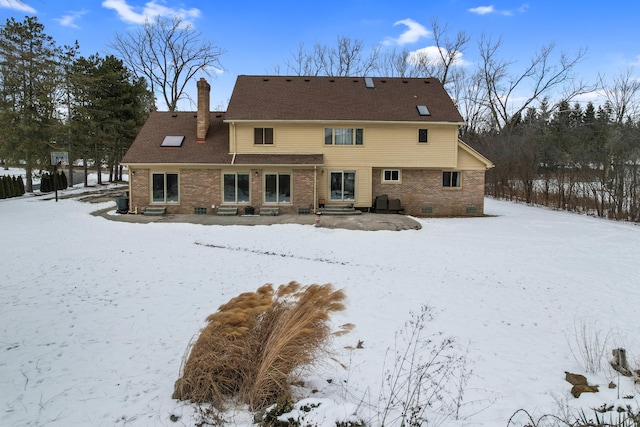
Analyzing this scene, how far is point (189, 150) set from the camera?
791 inches

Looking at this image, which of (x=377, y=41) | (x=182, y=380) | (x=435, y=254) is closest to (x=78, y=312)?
(x=182, y=380)

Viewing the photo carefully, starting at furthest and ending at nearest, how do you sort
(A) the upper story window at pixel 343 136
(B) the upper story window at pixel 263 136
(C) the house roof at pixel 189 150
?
(A) the upper story window at pixel 343 136 < (B) the upper story window at pixel 263 136 < (C) the house roof at pixel 189 150

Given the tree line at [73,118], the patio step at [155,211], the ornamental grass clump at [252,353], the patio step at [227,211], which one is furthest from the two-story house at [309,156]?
the ornamental grass clump at [252,353]

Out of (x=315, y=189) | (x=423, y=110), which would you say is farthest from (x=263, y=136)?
(x=423, y=110)

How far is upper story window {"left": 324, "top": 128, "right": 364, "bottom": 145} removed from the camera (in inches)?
817

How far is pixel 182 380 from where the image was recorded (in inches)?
163

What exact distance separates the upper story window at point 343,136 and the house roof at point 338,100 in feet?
2.29

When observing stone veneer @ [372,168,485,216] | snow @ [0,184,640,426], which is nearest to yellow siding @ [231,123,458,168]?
stone veneer @ [372,168,485,216]

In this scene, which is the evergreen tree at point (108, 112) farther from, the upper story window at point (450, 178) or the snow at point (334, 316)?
the upper story window at point (450, 178)

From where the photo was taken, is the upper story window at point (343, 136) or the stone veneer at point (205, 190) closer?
the stone veneer at point (205, 190)

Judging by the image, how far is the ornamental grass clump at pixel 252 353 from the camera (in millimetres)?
3959

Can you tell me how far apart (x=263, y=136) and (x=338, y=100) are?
4758mm

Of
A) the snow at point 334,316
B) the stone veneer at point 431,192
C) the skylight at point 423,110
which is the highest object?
the skylight at point 423,110

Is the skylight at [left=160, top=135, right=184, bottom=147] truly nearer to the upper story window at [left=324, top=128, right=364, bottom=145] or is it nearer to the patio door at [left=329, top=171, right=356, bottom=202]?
the upper story window at [left=324, top=128, right=364, bottom=145]
